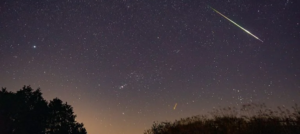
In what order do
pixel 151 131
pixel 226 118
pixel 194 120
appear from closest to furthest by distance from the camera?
pixel 226 118 → pixel 194 120 → pixel 151 131

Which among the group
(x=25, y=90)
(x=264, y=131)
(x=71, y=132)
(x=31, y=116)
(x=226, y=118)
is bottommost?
(x=264, y=131)

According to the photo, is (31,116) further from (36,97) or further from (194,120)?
(194,120)

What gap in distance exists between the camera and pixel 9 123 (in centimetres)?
2148

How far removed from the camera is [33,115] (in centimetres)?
2386

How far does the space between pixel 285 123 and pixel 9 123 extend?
25099 millimetres

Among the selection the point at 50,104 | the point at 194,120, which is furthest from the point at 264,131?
the point at 50,104

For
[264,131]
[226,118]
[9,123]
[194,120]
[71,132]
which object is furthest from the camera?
[71,132]

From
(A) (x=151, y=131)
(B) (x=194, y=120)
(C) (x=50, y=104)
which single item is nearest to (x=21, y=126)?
(C) (x=50, y=104)

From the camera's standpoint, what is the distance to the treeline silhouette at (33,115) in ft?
72.6

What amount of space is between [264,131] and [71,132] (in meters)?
23.9

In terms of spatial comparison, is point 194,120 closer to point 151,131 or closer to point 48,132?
point 151,131

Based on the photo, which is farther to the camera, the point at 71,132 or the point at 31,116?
the point at 71,132

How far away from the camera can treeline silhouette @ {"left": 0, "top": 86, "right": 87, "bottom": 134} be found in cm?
2214

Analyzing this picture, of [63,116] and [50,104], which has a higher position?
[50,104]
